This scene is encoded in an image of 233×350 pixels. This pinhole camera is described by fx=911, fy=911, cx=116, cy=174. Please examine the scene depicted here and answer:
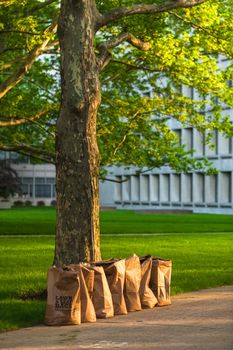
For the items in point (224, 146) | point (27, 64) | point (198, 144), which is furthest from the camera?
point (198, 144)

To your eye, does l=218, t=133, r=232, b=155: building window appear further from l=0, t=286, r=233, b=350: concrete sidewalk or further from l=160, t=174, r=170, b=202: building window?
l=0, t=286, r=233, b=350: concrete sidewalk

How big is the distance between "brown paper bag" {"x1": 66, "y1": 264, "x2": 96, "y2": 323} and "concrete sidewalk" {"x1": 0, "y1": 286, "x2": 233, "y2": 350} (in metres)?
0.16

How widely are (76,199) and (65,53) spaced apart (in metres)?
2.21

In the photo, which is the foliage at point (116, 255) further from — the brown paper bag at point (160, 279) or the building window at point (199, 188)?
the building window at point (199, 188)

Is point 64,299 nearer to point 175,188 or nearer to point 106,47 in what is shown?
point 106,47

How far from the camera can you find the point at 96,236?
13344mm

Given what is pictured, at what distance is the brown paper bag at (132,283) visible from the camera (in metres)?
12.0

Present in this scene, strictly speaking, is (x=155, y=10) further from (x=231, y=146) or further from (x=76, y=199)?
(x=231, y=146)

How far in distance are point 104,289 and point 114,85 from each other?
2033 centimetres

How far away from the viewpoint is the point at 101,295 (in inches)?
451

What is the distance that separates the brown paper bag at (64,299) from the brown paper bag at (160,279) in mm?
1865

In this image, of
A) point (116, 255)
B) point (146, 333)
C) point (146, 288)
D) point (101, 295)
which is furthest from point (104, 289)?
point (116, 255)

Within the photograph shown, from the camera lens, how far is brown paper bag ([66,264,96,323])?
11117mm

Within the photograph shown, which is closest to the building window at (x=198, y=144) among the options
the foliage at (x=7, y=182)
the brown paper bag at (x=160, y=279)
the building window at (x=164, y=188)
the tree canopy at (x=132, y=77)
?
the building window at (x=164, y=188)
